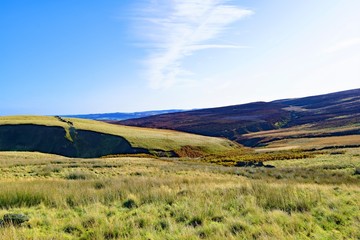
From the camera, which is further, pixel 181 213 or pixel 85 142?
pixel 85 142

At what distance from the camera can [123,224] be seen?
23.0 feet

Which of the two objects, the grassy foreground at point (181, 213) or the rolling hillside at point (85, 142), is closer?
the grassy foreground at point (181, 213)

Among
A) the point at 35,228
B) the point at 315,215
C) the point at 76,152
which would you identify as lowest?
the point at 76,152

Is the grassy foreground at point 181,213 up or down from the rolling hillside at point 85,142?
up

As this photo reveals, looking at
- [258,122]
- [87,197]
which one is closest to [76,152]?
[87,197]

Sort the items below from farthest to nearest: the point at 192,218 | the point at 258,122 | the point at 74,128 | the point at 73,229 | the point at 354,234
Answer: the point at 258,122 → the point at 74,128 → the point at 192,218 → the point at 73,229 → the point at 354,234

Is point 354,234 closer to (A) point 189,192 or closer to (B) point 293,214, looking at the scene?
(B) point 293,214

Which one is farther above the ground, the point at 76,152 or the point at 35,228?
the point at 35,228

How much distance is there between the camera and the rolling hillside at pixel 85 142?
67.0m

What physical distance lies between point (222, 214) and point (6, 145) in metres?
71.9

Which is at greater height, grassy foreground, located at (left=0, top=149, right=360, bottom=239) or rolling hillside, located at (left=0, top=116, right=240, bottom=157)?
grassy foreground, located at (left=0, top=149, right=360, bottom=239)

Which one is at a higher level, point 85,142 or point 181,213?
point 181,213

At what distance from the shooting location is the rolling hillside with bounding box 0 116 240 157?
67000mm

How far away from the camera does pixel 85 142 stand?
70375mm
